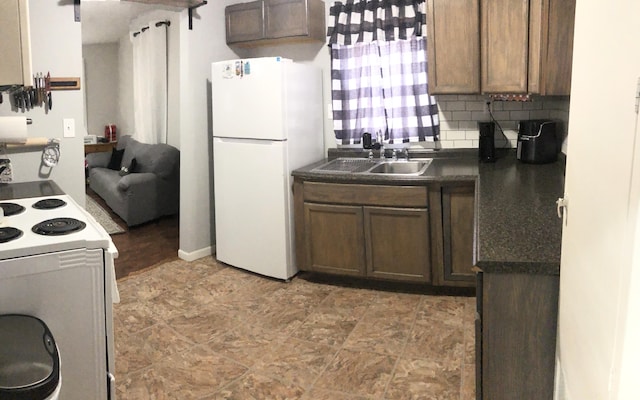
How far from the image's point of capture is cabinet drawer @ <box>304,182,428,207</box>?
3.53 metres

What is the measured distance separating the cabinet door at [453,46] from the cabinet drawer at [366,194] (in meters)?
0.74

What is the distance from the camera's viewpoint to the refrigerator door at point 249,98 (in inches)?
151

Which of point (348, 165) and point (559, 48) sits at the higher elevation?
point (559, 48)

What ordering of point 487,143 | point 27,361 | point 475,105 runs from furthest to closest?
point 475,105, point 487,143, point 27,361

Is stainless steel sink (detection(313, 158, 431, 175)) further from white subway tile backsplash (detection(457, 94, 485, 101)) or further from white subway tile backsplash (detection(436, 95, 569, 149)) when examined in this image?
white subway tile backsplash (detection(457, 94, 485, 101))

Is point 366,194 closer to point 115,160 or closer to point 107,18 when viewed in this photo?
point 115,160

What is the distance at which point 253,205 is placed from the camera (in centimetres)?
410

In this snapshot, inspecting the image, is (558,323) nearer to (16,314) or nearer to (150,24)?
(16,314)

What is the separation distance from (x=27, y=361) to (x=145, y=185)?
179 inches

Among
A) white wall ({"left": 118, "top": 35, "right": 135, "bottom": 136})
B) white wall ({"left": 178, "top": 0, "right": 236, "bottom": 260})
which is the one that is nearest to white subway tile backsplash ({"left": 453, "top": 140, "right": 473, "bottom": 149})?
A: white wall ({"left": 178, "top": 0, "right": 236, "bottom": 260})

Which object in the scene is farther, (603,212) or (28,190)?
(28,190)

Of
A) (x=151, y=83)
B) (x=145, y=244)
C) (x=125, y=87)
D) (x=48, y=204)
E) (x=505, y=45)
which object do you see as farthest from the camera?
(x=125, y=87)

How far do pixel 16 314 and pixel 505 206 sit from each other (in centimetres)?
192

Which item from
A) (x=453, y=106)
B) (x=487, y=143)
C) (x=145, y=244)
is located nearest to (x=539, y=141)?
(x=487, y=143)
